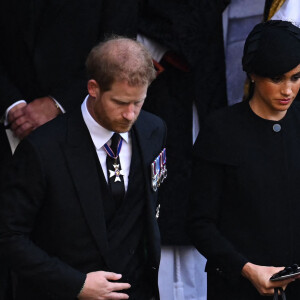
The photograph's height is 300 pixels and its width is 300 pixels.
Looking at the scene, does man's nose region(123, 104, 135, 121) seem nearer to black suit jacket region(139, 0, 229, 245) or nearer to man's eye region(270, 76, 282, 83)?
man's eye region(270, 76, 282, 83)

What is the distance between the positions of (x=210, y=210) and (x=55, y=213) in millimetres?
680

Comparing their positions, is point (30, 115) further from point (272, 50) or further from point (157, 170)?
point (272, 50)

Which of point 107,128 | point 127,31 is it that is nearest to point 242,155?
point 107,128

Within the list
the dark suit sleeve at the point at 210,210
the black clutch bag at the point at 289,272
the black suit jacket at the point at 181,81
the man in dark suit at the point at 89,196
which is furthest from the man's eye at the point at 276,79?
the black suit jacket at the point at 181,81

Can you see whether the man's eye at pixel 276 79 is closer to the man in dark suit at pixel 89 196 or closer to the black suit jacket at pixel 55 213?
the man in dark suit at pixel 89 196

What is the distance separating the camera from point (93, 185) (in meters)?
3.24

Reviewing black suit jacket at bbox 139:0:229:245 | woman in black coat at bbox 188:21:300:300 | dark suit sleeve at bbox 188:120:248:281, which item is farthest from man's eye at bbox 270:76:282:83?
black suit jacket at bbox 139:0:229:245

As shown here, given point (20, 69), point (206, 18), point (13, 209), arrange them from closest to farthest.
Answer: point (13, 209) → point (20, 69) → point (206, 18)

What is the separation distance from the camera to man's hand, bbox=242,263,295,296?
3.35m

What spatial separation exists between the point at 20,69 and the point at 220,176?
3.57ft

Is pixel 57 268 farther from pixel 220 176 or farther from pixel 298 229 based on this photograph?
pixel 298 229

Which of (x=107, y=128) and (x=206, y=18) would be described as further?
(x=206, y=18)

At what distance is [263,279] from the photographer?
336cm

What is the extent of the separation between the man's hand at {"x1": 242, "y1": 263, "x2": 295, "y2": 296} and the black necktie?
1.94 ft
